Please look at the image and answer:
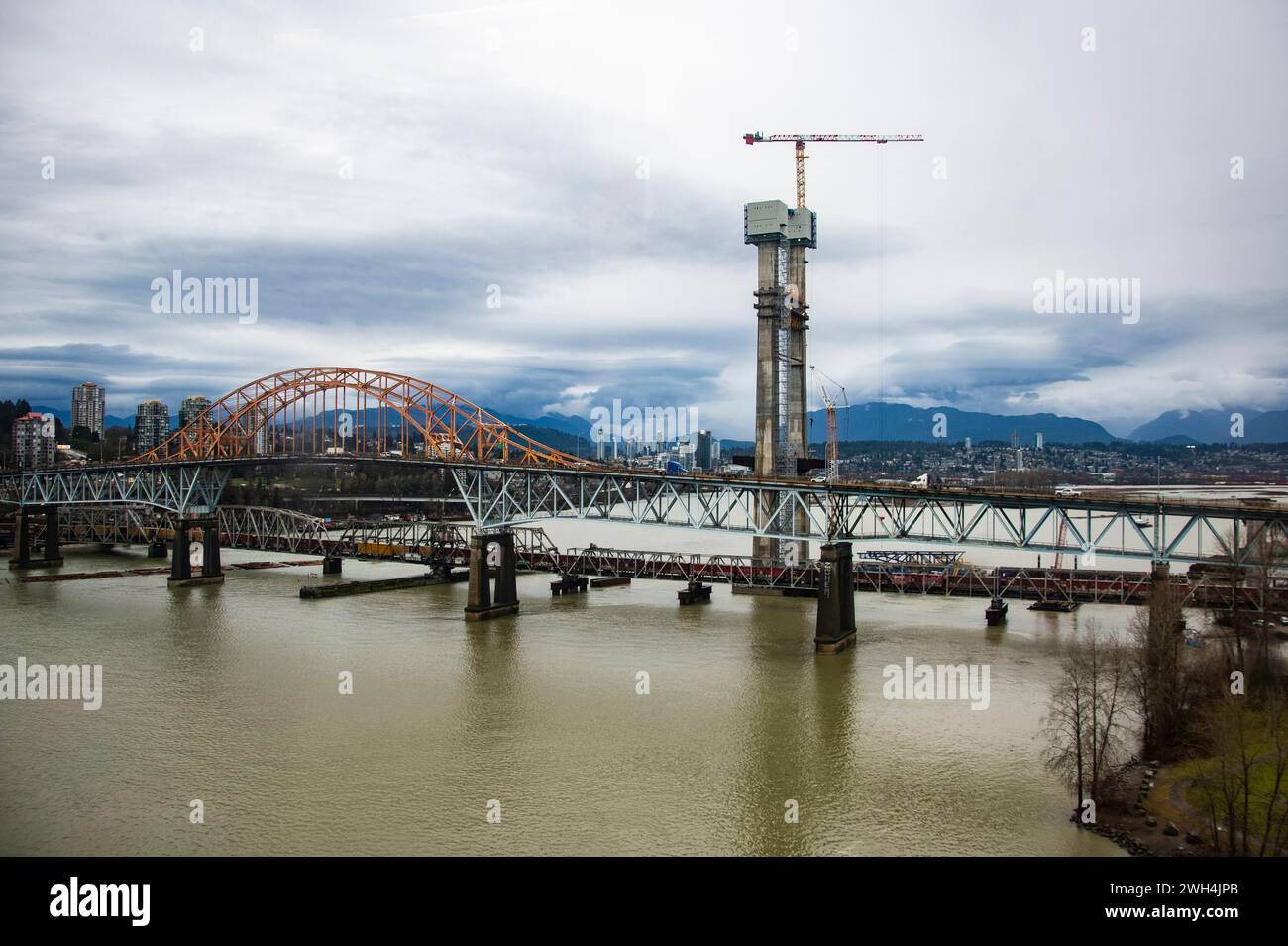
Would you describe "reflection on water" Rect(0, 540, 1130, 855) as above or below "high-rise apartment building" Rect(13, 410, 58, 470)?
below

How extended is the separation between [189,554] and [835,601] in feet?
137

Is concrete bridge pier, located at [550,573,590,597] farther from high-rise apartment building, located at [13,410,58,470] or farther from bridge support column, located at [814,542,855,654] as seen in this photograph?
high-rise apartment building, located at [13,410,58,470]

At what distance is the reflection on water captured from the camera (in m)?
17.9

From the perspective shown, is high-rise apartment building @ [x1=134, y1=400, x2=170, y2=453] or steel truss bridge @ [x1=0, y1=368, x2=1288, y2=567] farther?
high-rise apartment building @ [x1=134, y1=400, x2=170, y2=453]

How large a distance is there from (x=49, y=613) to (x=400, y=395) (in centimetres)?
2473

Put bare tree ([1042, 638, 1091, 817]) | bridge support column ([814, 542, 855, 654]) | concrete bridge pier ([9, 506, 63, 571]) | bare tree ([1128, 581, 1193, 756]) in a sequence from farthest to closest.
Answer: concrete bridge pier ([9, 506, 63, 571]), bridge support column ([814, 542, 855, 654]), bare tree ([1128, 581, 1193, 756]), bare tree ([1042, 638, 1091, 817])

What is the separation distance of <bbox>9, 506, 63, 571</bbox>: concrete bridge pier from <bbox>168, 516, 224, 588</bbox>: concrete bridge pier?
58.7 feet

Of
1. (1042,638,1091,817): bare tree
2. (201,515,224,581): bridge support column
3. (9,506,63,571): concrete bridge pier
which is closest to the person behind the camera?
(1042,638,1091,817): bare tree

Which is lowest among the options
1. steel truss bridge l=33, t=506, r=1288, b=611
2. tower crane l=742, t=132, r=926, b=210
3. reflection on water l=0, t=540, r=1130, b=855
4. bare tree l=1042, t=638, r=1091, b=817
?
reflection on water l=0, t=540, r=1130, b=855

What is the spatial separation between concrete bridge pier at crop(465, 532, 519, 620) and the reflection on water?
→ 1.79 meters

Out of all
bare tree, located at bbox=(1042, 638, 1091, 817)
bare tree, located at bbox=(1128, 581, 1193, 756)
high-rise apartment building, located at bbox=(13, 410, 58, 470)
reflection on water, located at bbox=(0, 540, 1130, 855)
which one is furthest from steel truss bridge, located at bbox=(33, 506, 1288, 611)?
high-rise apartment building, located at bbox=(13, 410, 58, 470)

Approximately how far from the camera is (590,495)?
61406 millimetres

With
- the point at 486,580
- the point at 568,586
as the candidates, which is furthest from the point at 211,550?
the point at 486,580

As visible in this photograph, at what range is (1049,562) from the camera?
225 feet
